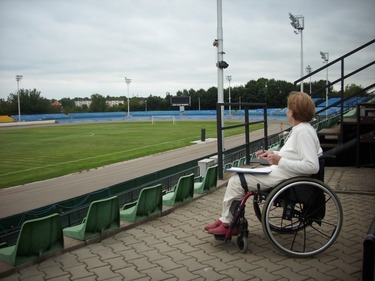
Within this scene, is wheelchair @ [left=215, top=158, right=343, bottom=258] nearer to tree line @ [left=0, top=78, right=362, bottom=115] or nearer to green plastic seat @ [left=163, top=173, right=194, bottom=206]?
green plastic seat @ [left=163, top=173, right=194, bottom=206]

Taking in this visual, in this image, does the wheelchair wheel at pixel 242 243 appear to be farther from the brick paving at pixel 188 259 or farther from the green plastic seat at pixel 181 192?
the green plastic seat at pixel 181 192

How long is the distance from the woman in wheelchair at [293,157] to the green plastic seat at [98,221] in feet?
5.59

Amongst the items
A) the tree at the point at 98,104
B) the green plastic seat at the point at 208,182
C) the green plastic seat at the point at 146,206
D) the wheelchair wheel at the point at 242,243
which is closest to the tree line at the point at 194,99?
the tree at the point at 98,104

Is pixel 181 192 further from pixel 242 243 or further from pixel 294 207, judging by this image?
pixel 294 207

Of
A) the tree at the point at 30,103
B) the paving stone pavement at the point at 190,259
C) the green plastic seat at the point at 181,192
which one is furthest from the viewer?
the tree at the point at 30,103

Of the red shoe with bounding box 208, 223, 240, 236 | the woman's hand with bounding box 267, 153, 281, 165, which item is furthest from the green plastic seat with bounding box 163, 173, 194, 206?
the woman's hand with bounding box 267, 153, 281, 165

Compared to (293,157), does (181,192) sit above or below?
below

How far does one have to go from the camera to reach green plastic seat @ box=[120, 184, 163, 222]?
5211 mm

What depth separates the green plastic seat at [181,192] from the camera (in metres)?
5.94

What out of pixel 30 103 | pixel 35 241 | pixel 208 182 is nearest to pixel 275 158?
pixel 35 241

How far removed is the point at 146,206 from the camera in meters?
5.36

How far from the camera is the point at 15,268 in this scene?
145 inches

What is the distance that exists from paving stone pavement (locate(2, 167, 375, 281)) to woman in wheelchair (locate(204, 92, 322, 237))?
56 cm

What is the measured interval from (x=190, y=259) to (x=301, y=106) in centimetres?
201
